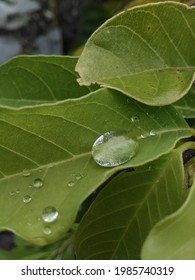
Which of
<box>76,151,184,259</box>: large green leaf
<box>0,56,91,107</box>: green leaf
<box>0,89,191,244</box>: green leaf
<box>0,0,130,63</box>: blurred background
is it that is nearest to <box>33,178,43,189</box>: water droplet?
<box>0,89,191,244</box>: green leaf

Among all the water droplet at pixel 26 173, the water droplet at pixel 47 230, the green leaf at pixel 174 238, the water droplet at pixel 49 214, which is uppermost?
Result: the water droplet at pixel 26 173

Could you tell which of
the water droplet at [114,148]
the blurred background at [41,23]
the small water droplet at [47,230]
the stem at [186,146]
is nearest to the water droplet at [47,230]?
the small water droplet at [47,230]

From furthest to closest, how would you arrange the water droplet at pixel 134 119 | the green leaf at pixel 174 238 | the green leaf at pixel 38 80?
the green leaf at pixel 38 80, the water droplet at pixel 134 119, the green leaf at pixel 174 238

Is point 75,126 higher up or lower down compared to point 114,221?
higher up

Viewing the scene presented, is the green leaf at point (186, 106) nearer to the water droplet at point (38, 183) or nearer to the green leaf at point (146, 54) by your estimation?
the green leaf at point (146, 54)

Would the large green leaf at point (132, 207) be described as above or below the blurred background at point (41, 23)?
below

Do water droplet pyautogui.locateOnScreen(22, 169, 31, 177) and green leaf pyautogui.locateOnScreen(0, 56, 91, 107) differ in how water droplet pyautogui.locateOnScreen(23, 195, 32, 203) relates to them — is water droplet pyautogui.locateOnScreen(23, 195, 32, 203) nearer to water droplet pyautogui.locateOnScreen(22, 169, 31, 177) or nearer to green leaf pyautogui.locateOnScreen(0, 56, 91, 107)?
water droplet pyautogui.locateOnScreen(22, 169, 31, 177)

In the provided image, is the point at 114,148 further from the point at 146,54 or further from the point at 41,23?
the point at 41,23
